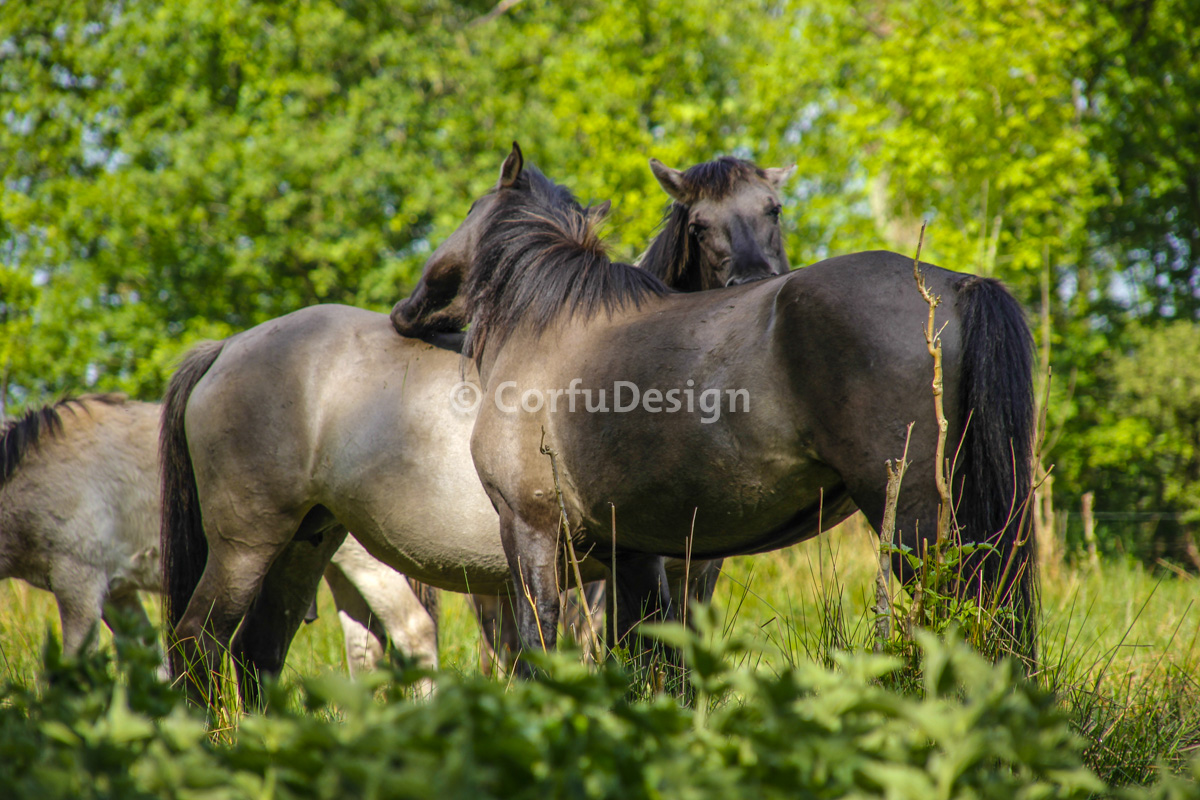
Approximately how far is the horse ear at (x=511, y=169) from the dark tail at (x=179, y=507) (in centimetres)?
161

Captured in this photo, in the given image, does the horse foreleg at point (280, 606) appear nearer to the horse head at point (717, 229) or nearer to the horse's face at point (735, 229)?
the horse head at point (717, 229)

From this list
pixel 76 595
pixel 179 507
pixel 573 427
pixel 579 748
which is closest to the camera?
pixel 579 748

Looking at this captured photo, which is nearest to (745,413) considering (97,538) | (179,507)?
(179,507)

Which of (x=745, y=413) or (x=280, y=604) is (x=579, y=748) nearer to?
(x=745, y=413)

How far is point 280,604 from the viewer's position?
4.00m

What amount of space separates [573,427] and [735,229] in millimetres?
1288

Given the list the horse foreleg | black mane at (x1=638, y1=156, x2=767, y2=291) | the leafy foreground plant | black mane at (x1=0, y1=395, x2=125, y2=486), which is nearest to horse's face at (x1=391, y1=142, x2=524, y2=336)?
black mane at (x1=638, y1=156, x2=767, y2=291)

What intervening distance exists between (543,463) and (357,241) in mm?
12589

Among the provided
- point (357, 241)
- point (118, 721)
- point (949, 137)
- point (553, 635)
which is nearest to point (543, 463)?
point (553, 635)

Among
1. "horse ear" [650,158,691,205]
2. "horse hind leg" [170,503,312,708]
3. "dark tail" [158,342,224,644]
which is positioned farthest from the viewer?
"dark tail" [158,342,224,644]

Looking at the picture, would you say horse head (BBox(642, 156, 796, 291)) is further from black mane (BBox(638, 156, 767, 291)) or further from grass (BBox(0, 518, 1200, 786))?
grass (BBox(0, 518, 1200, 786))

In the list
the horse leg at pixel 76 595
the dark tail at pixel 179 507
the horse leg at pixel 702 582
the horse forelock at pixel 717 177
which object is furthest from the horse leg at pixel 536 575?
the horse leg at pixel 76 595

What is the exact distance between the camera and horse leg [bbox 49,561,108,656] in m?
5.05

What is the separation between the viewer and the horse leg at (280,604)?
3.93m
